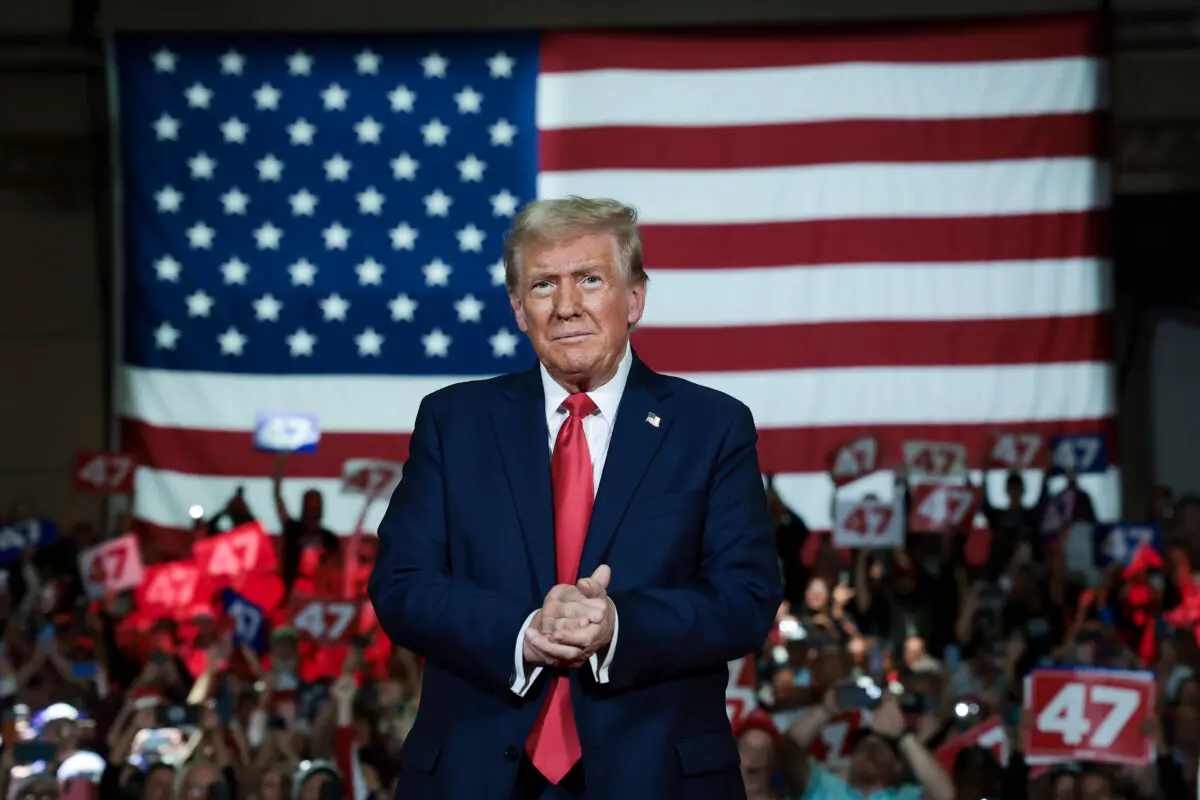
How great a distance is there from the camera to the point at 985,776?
6.08m

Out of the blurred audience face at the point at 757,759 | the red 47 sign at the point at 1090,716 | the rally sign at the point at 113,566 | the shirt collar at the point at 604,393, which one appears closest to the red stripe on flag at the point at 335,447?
the rally sign at the point at 113,566

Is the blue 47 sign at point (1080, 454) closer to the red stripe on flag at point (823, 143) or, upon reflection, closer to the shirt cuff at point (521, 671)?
the red stripe on flag at point (823, 143)

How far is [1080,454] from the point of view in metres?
10.1

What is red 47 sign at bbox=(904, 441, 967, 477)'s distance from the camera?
992 cm

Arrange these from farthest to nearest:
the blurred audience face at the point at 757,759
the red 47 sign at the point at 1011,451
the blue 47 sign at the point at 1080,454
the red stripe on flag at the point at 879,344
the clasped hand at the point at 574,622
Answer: the red stripe on flag at the point at 879,344, the red 47 sign at the point at 1011,451, the blue 47 sign at the point at 1080,454, the blurred audience face at the point at 757,759, the clasped hand at the point at 574,622

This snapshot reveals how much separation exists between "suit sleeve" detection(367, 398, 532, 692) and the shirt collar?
5.7 inches

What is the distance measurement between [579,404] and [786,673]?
5.63 meters

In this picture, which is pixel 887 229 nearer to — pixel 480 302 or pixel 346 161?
pixel 480 302

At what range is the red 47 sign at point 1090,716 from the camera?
5723 millimetres

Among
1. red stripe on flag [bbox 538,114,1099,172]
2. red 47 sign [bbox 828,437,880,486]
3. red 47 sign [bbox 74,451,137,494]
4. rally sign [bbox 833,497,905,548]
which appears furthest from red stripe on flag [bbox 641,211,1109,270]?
red 47 sign [bbox 74,451,137,494]

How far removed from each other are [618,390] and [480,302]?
963 centimetres

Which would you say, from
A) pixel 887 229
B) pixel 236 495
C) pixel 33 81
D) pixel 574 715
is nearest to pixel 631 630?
pixel 574 715

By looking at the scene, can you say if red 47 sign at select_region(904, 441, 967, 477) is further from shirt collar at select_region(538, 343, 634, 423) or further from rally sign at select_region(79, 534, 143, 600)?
shirt collar at select_region(538, 343, 634, 423)

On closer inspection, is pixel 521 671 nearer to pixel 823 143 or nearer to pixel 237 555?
pixel 237 555
